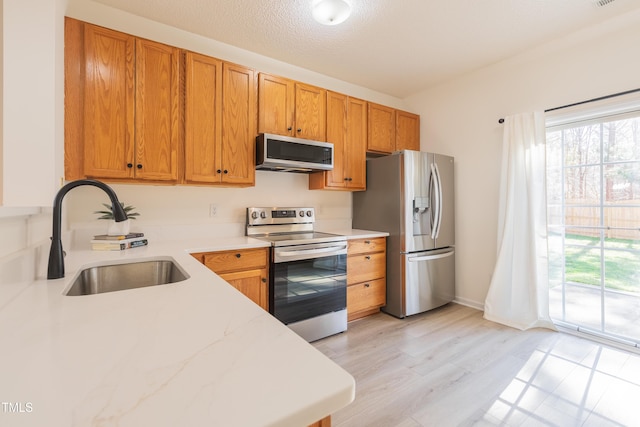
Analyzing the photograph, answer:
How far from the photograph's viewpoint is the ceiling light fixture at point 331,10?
2.04 meters

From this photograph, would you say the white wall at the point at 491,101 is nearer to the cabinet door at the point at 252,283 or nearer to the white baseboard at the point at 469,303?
the white baseboard at the point at 469,303

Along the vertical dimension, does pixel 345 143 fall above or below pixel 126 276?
above

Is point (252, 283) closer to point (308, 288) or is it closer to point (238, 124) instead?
point (308, 288)

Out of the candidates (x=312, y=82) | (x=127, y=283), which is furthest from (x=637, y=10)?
(x=127, y=283)

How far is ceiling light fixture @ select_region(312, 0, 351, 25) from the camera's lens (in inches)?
80.2

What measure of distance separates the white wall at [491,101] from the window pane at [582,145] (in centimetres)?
28

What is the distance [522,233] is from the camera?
275cm

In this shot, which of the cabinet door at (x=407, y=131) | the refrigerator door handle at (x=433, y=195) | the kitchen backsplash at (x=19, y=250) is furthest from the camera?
the cabinet door at (x=407, y=131)

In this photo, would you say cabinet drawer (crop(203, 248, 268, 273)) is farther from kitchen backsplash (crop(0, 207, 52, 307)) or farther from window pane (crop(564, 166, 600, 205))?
window pane (crop(564, 166, 600, 205))

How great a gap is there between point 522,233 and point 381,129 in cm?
177

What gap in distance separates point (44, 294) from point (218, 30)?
243 centimetres

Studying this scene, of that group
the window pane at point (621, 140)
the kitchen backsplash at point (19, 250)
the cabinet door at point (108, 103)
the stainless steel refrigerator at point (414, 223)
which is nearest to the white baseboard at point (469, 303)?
the stainless steel refrigerator at point (414, 223)

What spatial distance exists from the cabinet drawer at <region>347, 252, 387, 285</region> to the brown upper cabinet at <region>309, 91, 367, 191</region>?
76 centimetres

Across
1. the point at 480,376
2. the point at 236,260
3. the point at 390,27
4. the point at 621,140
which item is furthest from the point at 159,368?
the point at 621,140
